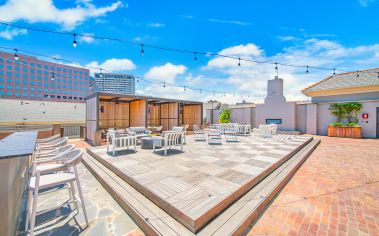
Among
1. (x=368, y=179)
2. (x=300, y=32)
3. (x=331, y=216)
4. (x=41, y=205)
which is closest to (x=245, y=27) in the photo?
(x=300, y=32)

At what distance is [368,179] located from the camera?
13.0 feet

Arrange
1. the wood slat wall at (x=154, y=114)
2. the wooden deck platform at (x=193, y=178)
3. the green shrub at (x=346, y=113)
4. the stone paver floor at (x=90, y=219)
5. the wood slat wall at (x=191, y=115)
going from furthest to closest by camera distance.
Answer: the wood slat wall at (x=191, y=115) < the wood slat wall at (x=154, y=114) < the green shrub at (x=346, y=113) < the wooden deck platform at (x=193, y=178) < the stone paver floor at (x=90, y=219)

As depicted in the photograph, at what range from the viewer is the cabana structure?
28.2 feet

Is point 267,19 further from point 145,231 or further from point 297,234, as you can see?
point 145,231

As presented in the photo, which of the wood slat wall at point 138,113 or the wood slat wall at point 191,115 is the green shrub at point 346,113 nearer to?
the wood slat wall at point 191,115

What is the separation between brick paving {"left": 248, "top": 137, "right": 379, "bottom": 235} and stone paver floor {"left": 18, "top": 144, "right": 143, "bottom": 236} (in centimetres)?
184

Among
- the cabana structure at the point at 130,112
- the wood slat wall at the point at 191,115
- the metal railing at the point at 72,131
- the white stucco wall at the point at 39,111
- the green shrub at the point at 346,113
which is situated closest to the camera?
the cabana structure at the point at 130,112

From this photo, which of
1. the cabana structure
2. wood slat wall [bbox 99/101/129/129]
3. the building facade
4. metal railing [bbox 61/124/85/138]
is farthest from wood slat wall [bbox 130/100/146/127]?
the building facade

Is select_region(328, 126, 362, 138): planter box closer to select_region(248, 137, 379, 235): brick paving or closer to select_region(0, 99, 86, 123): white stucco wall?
select_region(248, 137, 379, 235): brick paving

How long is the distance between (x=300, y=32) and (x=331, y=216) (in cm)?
858

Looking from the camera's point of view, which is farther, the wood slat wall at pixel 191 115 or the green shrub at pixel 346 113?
the wood slat wall at pixel 191 115

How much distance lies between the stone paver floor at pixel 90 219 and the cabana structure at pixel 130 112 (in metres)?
5.48

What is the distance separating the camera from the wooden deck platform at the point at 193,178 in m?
2.25

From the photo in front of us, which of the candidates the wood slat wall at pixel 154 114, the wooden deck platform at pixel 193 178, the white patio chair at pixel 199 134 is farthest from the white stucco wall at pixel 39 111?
the wooden deck platform at pixel 193 178
